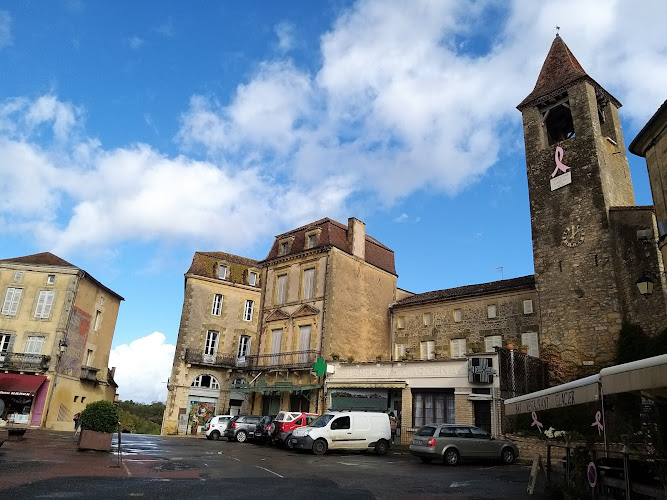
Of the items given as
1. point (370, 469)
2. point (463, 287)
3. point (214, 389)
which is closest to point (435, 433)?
point (370, 469)

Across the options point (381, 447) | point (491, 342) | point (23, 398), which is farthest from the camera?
point (23, 398)

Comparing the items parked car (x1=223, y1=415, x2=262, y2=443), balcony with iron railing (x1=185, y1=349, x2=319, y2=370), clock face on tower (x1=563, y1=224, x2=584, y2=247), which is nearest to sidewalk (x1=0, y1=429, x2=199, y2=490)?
parked car (x1=223, y1=415, x2=262, y2=443)

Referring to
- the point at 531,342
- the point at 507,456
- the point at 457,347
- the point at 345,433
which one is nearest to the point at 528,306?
the point at 531,342

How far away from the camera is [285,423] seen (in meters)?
20.0

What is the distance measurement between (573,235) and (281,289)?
55.9 feet

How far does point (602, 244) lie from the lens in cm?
2116

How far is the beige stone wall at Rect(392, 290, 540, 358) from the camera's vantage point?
24.3 m

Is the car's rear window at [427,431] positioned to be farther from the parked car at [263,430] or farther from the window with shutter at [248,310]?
Result: the window with shutter at [248,310]

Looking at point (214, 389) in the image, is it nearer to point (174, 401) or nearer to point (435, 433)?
point (174, 401)

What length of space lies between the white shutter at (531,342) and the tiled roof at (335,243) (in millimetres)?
10588

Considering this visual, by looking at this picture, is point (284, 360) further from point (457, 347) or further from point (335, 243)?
point (457, 347)

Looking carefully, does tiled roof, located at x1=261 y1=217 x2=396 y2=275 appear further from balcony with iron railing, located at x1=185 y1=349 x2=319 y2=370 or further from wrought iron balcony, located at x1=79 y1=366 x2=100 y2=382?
wrought iron balcony, located at x1=79 y1=366 x2=100 y2=382

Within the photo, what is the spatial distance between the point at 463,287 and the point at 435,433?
13.5m

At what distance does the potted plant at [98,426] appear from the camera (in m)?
14.9
